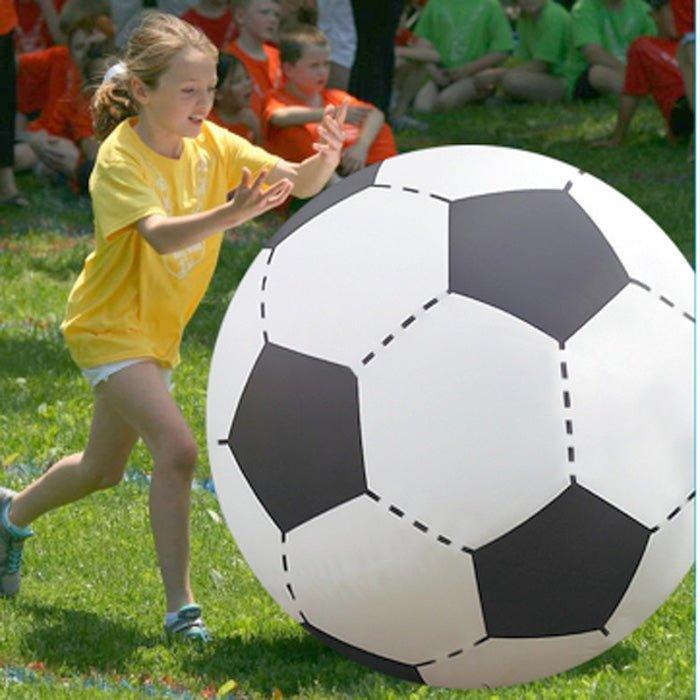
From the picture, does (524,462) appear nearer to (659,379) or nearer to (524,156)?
(659,379)

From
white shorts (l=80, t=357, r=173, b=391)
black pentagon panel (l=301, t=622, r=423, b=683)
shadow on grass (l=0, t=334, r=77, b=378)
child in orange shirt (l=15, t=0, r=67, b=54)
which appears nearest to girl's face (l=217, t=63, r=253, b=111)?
shadow on grass (l=0, t=334, r=77, b=378)

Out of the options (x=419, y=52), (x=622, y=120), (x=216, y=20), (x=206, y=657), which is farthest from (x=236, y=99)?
(x=206, y=657)

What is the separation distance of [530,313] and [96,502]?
98.2 inches

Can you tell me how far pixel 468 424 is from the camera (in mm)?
3758

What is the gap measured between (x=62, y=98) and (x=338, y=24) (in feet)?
7.64

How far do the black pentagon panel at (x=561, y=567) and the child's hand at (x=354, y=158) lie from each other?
672cm

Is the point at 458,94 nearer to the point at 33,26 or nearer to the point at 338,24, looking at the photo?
the point at 338,24

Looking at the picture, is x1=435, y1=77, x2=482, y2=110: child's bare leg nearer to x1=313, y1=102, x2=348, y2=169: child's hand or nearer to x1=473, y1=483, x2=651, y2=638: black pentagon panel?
x1=313, y1=102, x2=348, y2=169: child's hand

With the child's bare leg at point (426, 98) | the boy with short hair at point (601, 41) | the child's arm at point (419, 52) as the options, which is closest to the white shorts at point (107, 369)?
the child's arm at point (419, 52)

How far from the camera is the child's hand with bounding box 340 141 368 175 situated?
34.2 feet

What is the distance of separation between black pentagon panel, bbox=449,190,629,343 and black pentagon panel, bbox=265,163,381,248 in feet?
1.00

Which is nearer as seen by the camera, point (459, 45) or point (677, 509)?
point (677, 509)

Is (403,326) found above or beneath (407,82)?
above

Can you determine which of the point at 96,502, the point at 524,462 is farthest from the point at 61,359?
the point at 524,462
